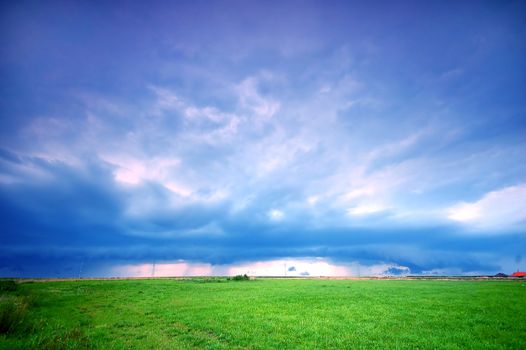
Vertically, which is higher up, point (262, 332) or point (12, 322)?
point (12, 322)

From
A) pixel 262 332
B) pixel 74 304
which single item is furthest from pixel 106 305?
pixel 262 332

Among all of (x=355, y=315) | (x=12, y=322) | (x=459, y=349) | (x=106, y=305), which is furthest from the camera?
(x=106, y=305)

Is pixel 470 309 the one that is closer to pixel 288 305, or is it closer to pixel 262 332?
pixel 288 305

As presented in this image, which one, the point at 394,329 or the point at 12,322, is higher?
the point at 12,322

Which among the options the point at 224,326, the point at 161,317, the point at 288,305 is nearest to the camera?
the point at 224,326

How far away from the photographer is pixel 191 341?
808 inches

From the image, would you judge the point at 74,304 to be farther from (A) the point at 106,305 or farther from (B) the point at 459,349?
(B) the point at 459,349

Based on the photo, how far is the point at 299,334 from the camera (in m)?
21.2

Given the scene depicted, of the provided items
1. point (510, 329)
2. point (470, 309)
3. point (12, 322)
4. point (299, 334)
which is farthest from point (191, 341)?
point (470, 309)

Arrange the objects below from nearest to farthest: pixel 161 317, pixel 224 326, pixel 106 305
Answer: pixel 224 326
pixel 161 317
pixel 106 305

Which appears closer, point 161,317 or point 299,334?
point 299,334

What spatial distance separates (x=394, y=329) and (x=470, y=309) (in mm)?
14492

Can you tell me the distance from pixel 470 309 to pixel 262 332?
23893 millimetres

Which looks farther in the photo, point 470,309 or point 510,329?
point 470,309
